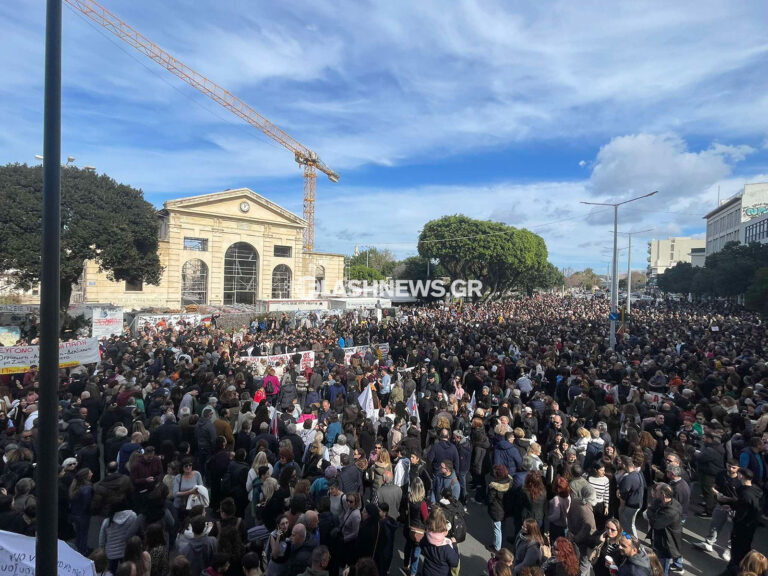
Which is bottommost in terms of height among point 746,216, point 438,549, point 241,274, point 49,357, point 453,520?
point 438,549

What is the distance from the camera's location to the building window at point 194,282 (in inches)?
1642

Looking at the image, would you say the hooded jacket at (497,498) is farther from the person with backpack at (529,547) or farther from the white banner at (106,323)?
the white banner at (106,323)

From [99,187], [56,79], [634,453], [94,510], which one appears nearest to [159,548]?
[94,510]

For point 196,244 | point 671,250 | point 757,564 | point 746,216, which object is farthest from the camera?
point 671,250

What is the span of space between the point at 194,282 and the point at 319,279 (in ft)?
45.7

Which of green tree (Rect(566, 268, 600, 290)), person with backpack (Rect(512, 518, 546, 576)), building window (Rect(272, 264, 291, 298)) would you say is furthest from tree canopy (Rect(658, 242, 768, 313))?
green tree (Rect(566, 268, 600, 290))

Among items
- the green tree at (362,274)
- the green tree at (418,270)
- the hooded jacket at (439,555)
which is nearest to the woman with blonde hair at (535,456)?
the hooded jacket at (439,555)

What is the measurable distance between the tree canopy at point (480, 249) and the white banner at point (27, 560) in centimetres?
4717

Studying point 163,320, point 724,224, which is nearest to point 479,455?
point 163,320

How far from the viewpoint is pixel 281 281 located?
157 ft

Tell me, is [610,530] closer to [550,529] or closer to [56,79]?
[550,529]

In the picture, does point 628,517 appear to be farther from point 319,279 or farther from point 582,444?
point 319,279

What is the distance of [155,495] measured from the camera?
5.10 m

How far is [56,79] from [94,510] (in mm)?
4376
